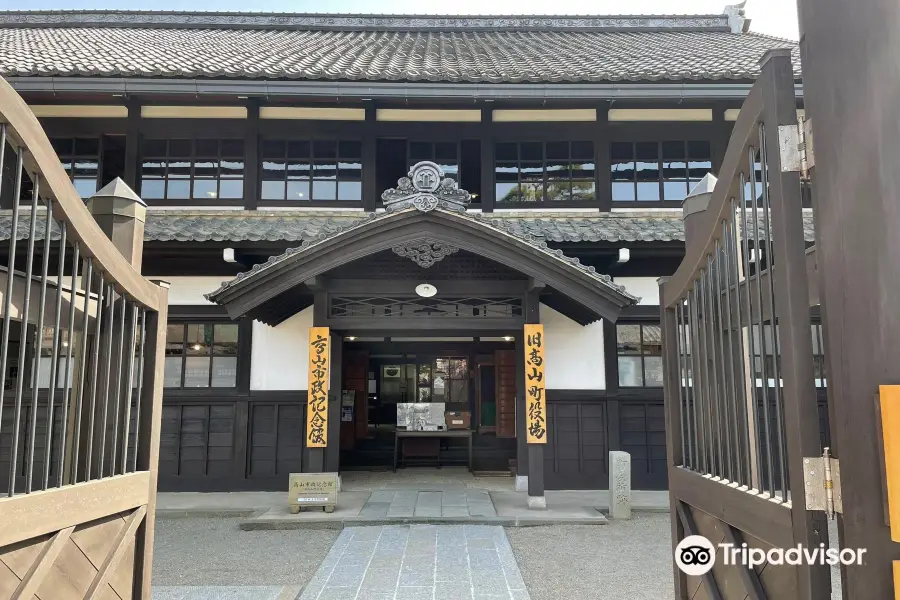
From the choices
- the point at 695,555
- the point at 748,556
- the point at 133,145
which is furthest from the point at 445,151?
the point at 748,556

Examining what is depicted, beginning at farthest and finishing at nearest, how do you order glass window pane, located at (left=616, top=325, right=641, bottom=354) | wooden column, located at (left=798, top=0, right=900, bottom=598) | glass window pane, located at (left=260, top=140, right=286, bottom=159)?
glass window pane, located at (left=260, top=140, right=286, bottom=159), glass window pane, located at (left=616, top=325, right=641, bottom=354), wooden column, located at (left=798, top=0, right=900, bottom=598)

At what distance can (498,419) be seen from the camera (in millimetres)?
11203

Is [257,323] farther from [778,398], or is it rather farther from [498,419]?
[778,398]

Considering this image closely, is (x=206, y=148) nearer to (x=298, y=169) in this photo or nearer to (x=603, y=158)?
(x=298, y=169)

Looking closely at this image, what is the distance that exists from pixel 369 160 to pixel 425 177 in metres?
2.76

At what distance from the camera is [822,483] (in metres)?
1.76

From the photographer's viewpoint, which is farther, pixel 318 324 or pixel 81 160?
pixel 81 160

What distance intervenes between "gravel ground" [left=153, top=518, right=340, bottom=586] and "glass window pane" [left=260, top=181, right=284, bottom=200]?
5.33m

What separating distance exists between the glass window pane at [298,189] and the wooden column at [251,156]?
535 mm

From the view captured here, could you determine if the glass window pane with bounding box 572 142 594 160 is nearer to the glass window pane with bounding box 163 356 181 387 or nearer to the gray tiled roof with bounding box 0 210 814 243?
the gray tiled roof with bounding box 0 210 814 243

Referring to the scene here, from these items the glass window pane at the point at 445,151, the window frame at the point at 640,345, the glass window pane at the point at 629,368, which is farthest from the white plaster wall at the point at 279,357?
the glass window pane at the point at 629,368

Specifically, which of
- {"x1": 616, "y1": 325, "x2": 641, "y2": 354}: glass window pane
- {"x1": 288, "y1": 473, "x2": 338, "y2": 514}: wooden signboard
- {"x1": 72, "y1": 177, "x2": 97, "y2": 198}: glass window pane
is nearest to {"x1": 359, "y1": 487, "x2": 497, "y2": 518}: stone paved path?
{"x1": 288, "y1": 473, "x2": 338, "y2": 514}: wooden signboard

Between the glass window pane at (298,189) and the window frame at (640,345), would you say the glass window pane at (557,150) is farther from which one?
the glass window pane at (298,189)

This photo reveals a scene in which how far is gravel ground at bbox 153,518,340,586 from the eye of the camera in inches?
223
